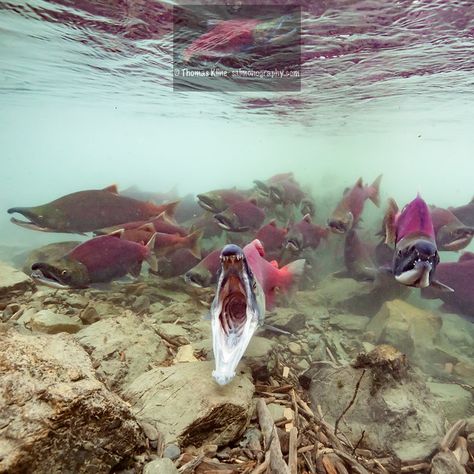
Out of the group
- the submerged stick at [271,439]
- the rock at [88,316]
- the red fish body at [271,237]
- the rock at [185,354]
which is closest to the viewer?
the submerged stick at [271,439]

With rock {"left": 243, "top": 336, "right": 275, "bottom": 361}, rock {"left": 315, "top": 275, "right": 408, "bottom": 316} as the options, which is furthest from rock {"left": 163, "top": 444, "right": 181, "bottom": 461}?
rock {"left": 315, "top": 275, "right": 408, "bottom": 316}

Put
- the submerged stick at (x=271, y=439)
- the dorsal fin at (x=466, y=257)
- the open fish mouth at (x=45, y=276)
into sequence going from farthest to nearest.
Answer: the dorsal fin at (x=466, y=257), the open fish mouth at (x=45, y=276), the submerged stick at (x=271, y=439)

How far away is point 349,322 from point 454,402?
2666 mm

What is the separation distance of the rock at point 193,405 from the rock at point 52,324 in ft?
4.70

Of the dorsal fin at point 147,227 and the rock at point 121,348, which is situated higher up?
the dorsal fin at point 147,227

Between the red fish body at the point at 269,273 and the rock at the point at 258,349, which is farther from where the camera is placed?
the red fish body at the point at 269,273

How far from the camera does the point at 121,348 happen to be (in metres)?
3.76

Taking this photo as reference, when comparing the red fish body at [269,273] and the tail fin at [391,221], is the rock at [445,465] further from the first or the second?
the red fish body at [269,273]

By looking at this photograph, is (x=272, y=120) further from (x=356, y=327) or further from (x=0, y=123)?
(x=0, y=123)

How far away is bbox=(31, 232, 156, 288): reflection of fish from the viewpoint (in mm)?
4508

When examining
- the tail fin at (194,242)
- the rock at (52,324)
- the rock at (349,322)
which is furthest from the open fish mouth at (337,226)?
the rock at (52,324)

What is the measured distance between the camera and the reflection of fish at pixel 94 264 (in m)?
4.51

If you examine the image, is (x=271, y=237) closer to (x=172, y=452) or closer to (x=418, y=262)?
(x=418, y=262)

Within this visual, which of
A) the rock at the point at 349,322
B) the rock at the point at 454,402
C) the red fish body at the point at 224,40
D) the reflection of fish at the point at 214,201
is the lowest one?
the rock at the point at 349,322
